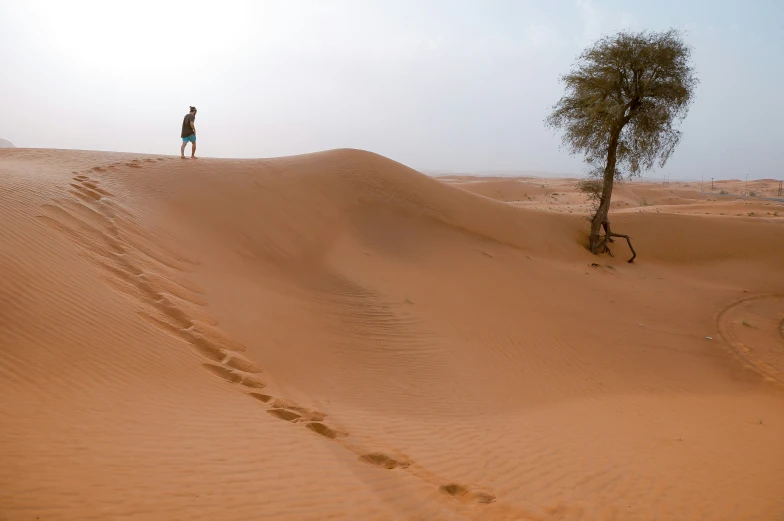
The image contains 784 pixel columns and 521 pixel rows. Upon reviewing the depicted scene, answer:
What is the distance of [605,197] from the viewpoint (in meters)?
15.7

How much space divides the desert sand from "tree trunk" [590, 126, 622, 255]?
2.29 meters


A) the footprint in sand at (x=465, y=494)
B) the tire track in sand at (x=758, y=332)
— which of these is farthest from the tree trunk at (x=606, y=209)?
the footprint in sand at (x=465, y=494)

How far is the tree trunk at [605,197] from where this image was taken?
15.4 metres

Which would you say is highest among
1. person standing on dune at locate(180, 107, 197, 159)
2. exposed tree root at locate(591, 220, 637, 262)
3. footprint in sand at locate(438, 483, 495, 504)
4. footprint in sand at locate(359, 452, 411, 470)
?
person standing on dune at locate(180, 107, 197, 159)

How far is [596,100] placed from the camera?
14992 millimetres

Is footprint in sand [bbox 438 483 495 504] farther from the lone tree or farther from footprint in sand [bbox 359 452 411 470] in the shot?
the lone tree

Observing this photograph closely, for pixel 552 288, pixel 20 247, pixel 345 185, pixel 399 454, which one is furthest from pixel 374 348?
pixel 345 185

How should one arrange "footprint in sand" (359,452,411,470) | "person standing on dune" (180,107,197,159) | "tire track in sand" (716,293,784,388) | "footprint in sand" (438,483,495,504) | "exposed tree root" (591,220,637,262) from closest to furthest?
1. "footprint in sand" (438,483,495,504)
2. "footprint in sand" (359,452,411,470)
3. "tire track in sand" (716,293,784,388)
4. "person standing on dune" (180,107,197,159)
5. "exposed tree root" (591,220,637,262)

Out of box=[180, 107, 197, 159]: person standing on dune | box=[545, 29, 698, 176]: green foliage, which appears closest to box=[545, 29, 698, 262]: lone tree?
box=[545, 29, 698, 176]: green foliage

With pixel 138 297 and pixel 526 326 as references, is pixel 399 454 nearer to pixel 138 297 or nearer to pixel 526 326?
pixel 138 297

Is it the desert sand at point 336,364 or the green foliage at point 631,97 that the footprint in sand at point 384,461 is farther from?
the green foliage at point 631,97

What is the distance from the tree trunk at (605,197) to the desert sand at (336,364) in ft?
7.52

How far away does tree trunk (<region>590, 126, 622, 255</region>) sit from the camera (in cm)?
1543

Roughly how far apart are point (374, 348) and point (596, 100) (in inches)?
464
